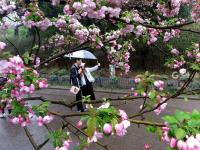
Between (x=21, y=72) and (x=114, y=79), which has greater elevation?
(x=21, y=72)

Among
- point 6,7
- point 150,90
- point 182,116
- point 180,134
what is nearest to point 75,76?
point 6,7

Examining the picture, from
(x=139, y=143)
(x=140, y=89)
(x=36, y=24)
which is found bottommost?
(x=139, y=143)

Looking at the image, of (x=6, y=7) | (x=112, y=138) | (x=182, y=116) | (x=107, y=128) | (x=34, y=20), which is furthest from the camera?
(x=112, y=138)

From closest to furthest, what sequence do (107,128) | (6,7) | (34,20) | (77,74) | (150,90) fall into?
(107,128), (150,90), (6,7), (34,20), (77,74)

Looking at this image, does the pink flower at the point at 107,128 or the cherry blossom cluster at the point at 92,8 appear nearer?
the pink flower at the point at 107,128

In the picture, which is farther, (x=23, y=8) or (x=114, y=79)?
(x=114, y=79)

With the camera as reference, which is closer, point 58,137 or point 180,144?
point 180,144

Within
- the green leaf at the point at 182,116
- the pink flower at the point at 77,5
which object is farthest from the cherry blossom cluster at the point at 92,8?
the green leaf at the point at 182,116

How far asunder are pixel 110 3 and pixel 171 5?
4.13 ft

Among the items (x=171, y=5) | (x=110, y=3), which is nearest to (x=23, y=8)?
(x=110, y=3)

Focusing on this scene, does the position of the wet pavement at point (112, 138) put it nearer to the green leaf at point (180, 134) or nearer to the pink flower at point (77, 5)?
the pink flower at point (77, 5)

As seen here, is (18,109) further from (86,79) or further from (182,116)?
(86,79)

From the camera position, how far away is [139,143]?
8.62 meters

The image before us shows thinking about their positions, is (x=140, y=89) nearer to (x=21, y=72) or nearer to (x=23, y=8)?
(x=21, y=72)
